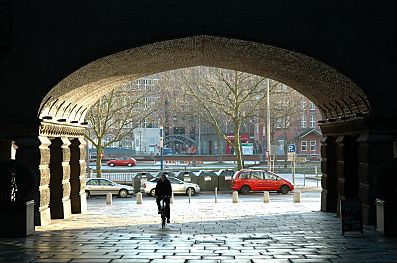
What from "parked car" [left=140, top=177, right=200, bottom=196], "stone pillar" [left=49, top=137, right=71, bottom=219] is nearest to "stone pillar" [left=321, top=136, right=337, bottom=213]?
"stone pillar" [left=49, top=137, right=71, bottom=219]

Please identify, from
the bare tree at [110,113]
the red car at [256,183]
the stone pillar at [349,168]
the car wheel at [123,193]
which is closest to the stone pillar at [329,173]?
the stone pillar at [349,168]

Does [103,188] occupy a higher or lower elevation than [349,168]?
lower

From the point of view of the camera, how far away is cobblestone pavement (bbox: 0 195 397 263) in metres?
12.8

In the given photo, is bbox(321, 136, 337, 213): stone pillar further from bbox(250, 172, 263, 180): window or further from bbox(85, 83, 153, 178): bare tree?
bbox(85, 83, 153, 178): bare tree

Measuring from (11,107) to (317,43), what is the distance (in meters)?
8.76

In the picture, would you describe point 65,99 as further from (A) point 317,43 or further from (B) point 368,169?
(B) point 368,169

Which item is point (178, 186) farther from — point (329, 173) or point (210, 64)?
point (329, 173)

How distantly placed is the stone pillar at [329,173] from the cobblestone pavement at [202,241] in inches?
28.0

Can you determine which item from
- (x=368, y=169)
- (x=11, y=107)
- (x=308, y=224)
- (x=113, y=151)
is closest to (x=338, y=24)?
(x=368, y=169)

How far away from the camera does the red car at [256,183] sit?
119 feet

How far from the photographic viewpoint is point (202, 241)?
49.7ft

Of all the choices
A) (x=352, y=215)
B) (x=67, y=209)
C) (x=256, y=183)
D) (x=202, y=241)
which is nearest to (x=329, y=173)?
(x=352, y=215)

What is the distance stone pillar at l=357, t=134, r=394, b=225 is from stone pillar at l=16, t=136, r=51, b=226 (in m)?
9.22

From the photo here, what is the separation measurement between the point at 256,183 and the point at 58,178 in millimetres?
17175
